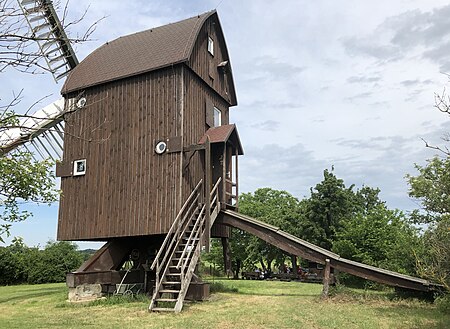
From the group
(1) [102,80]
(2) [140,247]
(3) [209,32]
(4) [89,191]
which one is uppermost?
(3) [209,32]

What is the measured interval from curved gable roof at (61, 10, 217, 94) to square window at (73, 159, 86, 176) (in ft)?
9.01

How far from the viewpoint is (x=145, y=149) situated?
1436 centimetres

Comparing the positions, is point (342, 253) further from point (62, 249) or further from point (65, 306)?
point (62, 249)

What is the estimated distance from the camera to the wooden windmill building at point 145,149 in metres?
13.9

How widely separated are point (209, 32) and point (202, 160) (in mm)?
5166

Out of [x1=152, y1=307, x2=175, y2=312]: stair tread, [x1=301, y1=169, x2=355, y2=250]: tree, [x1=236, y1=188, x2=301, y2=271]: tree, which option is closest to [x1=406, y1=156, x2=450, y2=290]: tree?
[x1=152, y1=307, x2=175, y2=312]: stair tread

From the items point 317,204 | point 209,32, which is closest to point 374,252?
point 317,204

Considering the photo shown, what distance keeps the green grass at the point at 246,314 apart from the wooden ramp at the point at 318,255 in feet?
1.69

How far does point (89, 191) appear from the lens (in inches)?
596

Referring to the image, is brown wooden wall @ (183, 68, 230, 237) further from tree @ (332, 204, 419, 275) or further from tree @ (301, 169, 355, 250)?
tree @ (301, 169, 355, 250)

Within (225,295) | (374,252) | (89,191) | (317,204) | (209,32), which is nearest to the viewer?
(225,295)

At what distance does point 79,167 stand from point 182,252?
599cm

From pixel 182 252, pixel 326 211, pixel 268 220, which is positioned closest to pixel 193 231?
pixel 182 252

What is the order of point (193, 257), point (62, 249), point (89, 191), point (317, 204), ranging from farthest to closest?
1. point (62, 249)
2. point (317, 204)
3. point (89, 191)
4. point (193, 257)
